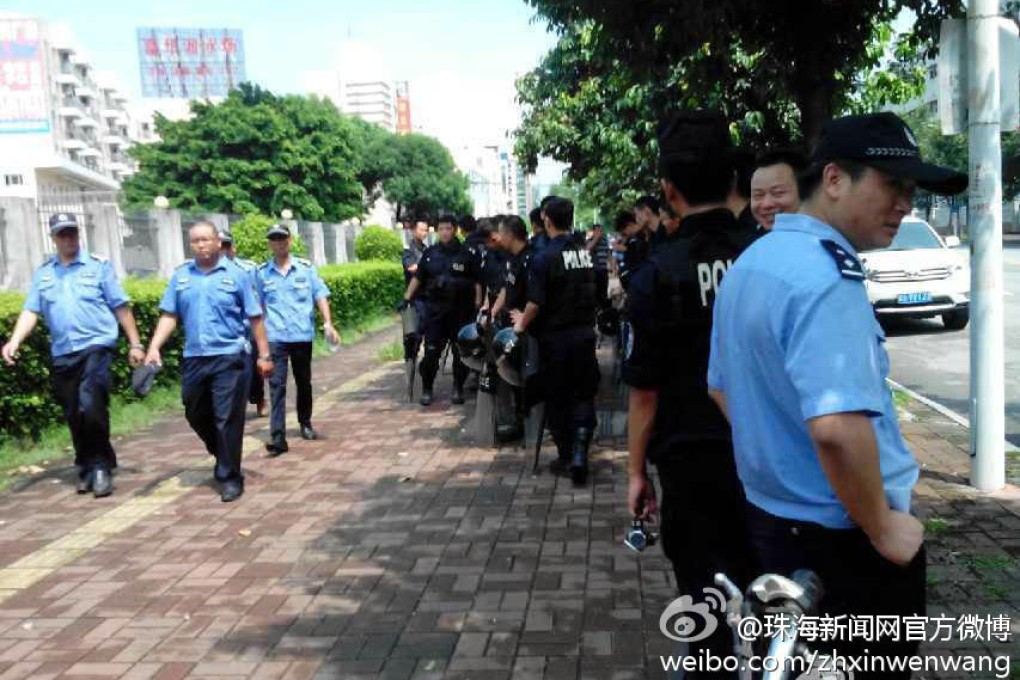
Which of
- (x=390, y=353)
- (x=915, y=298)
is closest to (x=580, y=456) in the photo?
(x=390, y=353)

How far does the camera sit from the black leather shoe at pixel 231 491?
20.5 ft

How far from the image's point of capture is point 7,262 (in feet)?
35.5

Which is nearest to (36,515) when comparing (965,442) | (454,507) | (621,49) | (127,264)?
(454,507)

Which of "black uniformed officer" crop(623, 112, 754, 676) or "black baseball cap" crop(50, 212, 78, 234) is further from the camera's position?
"black baseball cap" crop(50, 212, 78, 234)

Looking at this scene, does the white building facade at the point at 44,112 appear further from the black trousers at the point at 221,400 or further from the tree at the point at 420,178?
the black trousers at the point at 221,400

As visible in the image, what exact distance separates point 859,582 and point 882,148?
32.5 inches

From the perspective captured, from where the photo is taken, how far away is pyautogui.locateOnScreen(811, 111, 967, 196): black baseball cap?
1837mm

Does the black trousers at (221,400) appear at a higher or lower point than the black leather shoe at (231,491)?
higher

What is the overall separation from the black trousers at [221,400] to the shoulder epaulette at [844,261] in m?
5.11

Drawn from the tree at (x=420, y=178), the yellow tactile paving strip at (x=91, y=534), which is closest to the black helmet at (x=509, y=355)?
the yellow tactile paving strip at (x=91, y=534)

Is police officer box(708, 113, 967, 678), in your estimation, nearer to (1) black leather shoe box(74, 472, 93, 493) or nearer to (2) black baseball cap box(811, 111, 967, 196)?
(2) black baseball cap box(811, 111, 967, 196)

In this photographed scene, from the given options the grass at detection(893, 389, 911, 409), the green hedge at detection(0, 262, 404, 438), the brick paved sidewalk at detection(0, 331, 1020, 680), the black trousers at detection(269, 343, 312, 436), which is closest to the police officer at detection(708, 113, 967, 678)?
the brick paved sidewalk at detection(0, 331, 1020, 680)

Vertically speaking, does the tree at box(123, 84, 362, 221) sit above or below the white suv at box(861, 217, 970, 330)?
above

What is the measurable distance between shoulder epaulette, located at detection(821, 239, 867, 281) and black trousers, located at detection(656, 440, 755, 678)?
3.06 feet
